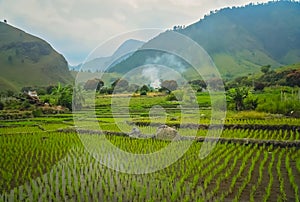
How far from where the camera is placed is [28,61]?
62125mm

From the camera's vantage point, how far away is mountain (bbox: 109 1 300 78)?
6831 centimetres

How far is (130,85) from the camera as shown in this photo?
3581cm

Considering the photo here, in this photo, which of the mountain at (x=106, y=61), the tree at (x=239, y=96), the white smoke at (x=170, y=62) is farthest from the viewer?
the white smoke at (x=170, y=62)

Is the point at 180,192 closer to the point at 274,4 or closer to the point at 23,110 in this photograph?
the point at 23,110

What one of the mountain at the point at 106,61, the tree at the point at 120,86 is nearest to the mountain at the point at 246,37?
the tree at the point at 120,86

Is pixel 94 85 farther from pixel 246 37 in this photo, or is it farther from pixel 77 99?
pixel 246 37

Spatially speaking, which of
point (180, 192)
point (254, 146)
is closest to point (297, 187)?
point (180, 192)

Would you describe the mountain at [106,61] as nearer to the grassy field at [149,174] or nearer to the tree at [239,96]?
the grassy field at [149,174]

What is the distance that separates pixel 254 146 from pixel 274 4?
101m

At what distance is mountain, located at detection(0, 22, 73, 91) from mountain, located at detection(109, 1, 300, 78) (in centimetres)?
1269

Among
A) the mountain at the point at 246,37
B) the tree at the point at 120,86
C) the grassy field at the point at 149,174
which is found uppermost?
the mountain at the point at 246,37

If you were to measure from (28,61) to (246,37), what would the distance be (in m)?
52.3

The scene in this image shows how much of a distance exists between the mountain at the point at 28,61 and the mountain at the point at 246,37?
41.6 ft

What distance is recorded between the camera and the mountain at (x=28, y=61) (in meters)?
54.8
